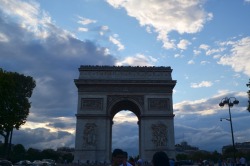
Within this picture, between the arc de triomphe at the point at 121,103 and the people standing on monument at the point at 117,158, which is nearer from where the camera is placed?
the people standing on monument at the point at 117,158

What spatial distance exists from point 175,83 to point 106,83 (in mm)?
8321

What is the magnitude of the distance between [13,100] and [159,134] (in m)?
16.6

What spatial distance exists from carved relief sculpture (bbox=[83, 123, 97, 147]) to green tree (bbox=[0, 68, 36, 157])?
6.97m

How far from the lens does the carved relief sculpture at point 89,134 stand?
35062mm

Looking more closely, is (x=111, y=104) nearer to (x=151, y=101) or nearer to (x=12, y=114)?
(x=151, y=101)

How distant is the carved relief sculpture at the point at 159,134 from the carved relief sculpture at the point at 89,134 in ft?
22.3

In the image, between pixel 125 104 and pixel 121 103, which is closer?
pixel 121 103

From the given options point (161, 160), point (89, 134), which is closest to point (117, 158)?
point (161, 160)

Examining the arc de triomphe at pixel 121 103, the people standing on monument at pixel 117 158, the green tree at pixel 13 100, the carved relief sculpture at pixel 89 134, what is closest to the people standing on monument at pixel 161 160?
the people standing on monument at pixel 117 158

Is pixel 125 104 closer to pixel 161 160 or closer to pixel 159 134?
pixel 159 134

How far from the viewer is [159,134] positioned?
117 ft

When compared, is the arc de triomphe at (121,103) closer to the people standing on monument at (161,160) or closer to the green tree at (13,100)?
the green tree at (13,100)

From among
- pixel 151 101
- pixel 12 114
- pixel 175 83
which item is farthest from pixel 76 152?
pixel 175 83

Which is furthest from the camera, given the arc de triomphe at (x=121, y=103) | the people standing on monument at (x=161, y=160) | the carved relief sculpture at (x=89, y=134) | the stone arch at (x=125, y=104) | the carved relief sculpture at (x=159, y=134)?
the stone arch at (x=125, y=104)
